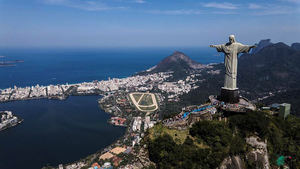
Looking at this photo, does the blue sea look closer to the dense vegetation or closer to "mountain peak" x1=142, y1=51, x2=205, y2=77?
the dense vegetation

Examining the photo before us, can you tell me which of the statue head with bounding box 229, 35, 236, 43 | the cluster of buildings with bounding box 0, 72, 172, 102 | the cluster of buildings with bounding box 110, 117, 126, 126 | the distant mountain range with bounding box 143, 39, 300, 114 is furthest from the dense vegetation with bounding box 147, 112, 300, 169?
the cluster of buildings with bounding box 0, 72, 172, 102

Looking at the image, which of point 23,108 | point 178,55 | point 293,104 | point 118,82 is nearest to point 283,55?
point 178,55

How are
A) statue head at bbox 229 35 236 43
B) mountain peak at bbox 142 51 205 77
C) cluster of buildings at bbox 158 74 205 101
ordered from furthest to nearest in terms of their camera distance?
1. mountain peak at bbox 142 51 205 77
2. cluster of buildings at bbox 158 74 205 101
3. statue head at bbox 229 35 236 43

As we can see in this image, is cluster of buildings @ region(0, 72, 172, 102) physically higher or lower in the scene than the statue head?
lower

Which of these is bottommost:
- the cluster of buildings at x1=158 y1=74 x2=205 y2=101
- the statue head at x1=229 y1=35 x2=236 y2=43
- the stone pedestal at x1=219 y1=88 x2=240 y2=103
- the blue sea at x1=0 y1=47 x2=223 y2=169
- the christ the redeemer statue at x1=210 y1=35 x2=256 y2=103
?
the blue sea at x1=0 y1=47 x2=223 y2=169

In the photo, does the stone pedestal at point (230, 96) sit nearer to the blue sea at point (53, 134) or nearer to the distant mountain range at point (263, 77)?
the blue sea at point (53, 134)

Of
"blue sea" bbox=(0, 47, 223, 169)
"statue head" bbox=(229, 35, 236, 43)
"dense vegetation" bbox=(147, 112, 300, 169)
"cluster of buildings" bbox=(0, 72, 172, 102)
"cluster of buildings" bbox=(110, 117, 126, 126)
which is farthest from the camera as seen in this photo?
"cluster of buildings" bbox=(0, 72, 172, 102)

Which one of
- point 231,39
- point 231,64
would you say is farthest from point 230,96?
point 231,39

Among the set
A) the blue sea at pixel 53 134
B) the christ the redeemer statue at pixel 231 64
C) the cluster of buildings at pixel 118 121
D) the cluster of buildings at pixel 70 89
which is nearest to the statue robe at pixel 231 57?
the christ the redeemer statue at pixel 231 64
